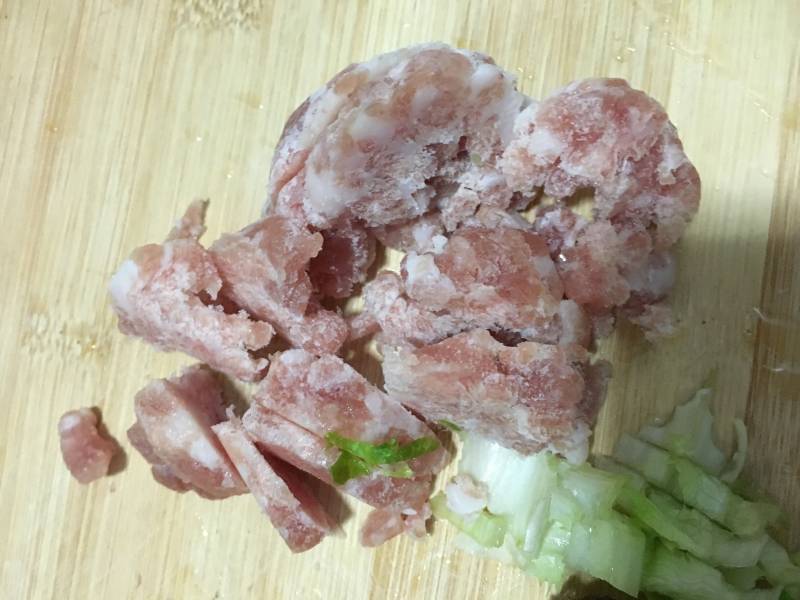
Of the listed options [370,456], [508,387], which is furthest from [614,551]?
[370,456]

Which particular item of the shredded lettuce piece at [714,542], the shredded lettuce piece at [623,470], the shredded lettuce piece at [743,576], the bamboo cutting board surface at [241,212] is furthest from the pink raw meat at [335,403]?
the shredded lettuce piece at [743,576]

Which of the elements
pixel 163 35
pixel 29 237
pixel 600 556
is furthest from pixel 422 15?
pixel 600 556

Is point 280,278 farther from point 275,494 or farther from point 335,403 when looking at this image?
point 275,494

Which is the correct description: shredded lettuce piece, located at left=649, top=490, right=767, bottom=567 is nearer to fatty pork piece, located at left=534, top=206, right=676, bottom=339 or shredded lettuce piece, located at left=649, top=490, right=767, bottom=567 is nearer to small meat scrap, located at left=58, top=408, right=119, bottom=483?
fatty pork piece, located at left=534, top=206, right=676, bottom=339

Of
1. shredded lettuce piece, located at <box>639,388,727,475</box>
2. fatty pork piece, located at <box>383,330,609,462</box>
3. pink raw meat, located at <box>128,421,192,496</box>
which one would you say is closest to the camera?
fatty pork piece, located at <box>383,330,609,462</box>

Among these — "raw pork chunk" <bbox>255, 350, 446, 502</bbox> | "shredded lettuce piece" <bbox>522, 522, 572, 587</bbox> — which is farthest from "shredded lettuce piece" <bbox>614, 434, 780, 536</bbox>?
"raw pork chunk" <bbox>255, 350, 446, 502</bbox>

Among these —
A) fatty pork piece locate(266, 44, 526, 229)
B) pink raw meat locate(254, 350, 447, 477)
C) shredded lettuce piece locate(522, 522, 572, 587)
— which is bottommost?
shredded lettuce piece locate(522, 522, 572, 587)

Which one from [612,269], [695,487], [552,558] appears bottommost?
[552,558]
